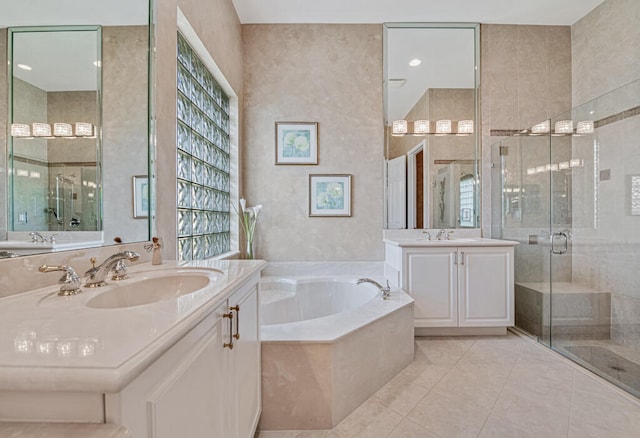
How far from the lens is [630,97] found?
224cm

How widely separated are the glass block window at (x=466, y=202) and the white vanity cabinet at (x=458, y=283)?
1.79 feet

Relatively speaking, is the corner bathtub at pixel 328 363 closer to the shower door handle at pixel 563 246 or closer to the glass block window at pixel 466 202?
the glass block window at pixel 466 202

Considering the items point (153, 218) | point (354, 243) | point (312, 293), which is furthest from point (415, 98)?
point (153, 218)

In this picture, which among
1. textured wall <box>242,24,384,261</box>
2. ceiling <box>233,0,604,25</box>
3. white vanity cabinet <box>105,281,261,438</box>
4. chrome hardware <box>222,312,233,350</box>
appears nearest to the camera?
white vanity cabinet <box>105,281,261,438</box>

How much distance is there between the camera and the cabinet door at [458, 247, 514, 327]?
2578mm

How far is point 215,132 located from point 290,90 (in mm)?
936

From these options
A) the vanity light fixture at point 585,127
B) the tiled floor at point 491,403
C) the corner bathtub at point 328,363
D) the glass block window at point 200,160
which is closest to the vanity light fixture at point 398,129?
the vanity light fixture at point 585,127

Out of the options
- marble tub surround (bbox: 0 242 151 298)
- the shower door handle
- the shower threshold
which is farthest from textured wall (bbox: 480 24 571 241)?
marble tub surround (bbox: 0 242 151 298)

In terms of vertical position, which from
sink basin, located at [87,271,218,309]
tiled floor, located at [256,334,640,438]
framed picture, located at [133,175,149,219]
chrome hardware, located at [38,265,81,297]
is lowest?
tiled floor, located at [256,334,640,438]

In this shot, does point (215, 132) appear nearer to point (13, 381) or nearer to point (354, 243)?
point (354, 243)

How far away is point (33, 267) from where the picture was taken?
87 cm

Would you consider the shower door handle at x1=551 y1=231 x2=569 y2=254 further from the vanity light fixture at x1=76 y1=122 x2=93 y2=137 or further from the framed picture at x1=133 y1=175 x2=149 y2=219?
the vanity light fixture at x1=76 y1=122 x2=93 y2=137

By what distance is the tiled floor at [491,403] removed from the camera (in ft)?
4.89

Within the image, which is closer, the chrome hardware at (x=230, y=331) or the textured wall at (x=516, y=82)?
the chrome hardware at (x=230, y=331)
